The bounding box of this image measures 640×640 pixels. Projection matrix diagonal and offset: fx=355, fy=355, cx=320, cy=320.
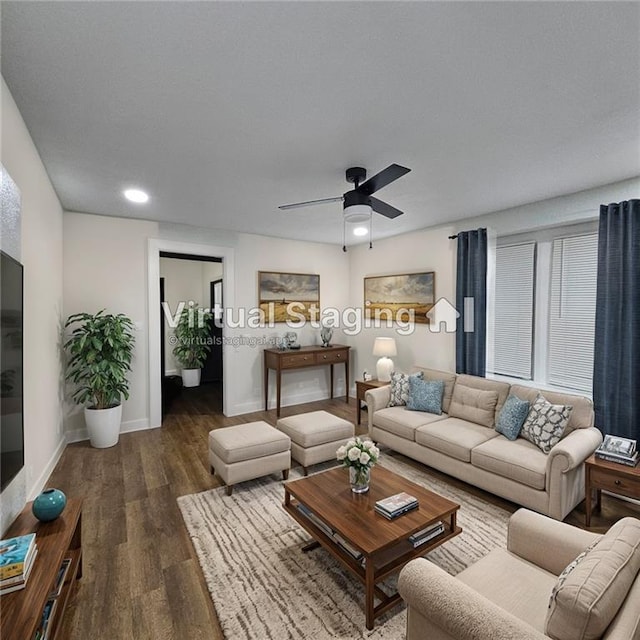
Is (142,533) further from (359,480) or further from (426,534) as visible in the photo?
(426,534)

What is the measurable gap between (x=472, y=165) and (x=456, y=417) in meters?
2.34

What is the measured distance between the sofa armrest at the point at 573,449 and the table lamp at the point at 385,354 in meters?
2.30

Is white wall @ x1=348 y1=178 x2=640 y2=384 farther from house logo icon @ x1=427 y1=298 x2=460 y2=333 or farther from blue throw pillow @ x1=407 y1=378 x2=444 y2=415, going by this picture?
blue throw pillow @ x1=407 y1=378 x2=444 y2=415

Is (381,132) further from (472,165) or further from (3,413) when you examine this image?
(3,413)

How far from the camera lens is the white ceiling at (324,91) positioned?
1.35 metres

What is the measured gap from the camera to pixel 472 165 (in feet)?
8.90

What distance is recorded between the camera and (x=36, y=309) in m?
2.72

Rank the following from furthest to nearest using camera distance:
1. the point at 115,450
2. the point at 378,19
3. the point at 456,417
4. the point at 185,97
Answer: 1. the point at 115,450
2. the point at 456,417
3. the point at 185,97
4. the point at 378,19

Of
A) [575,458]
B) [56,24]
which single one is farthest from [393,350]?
[56,24]

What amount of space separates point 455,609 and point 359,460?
3.52 feet

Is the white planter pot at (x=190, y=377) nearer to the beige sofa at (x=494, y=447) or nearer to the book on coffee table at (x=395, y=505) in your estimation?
the beige sofa at (x=494, y=447)

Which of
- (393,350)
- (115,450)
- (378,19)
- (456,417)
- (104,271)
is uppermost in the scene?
(378,19)

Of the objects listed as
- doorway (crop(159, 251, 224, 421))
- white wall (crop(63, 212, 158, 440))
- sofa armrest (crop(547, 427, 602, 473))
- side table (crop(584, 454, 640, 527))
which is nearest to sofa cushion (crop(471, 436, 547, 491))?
sofa armrest (crop(547, 427, 602, 473))

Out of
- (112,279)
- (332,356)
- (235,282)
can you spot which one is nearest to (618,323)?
(332,356)
